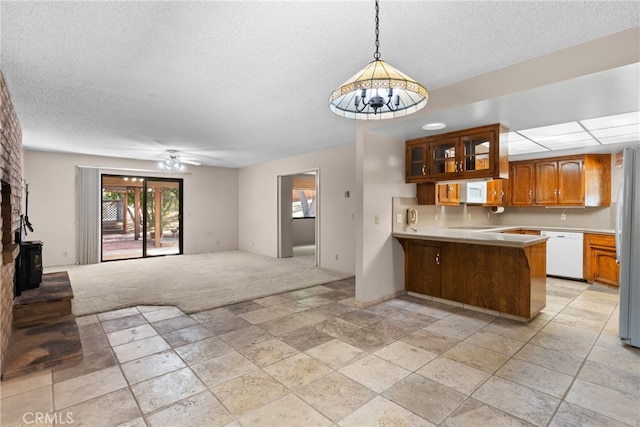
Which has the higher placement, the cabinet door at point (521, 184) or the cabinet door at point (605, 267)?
the cabinet door at point (521, 184)

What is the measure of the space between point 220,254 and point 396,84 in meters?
7.56

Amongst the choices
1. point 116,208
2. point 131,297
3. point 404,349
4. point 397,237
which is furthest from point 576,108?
point 116,208

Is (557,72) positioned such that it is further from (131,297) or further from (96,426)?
(131,297)

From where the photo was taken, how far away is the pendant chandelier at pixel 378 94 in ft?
5.32

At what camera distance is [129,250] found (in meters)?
8.05

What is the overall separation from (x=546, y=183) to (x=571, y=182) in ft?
1.21

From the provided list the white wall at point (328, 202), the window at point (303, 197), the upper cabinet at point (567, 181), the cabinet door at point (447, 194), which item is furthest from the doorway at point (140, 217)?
the upper cabinet at point (567, 181)

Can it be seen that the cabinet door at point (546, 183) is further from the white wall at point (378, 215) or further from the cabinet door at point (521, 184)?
the white wall at point (378, 215)

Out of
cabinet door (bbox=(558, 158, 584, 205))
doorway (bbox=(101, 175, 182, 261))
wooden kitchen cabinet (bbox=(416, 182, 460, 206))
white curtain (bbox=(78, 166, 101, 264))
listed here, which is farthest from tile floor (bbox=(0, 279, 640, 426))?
doorway (bbox=(101, 175, 182, 261))

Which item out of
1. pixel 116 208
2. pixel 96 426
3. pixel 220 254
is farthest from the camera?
pixel 220 254

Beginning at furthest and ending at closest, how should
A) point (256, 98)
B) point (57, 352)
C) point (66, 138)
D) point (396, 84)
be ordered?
point (66, 138) < point (256, 98) < point (57, 352) < point (396, 84)

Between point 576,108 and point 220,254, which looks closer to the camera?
point 576,108

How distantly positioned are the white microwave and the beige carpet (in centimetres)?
251

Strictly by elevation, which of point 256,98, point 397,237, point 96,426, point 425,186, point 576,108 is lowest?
point 96,426
